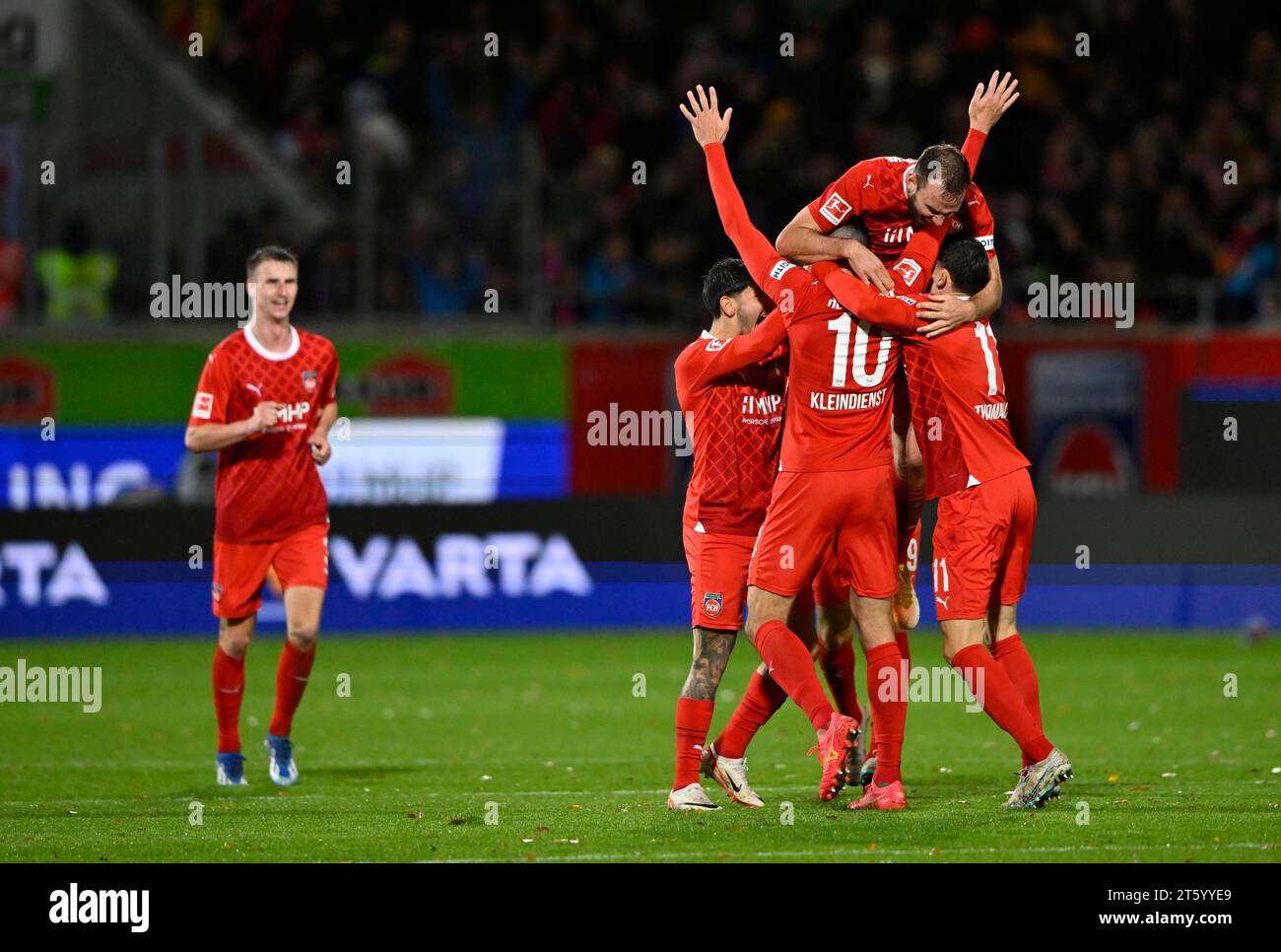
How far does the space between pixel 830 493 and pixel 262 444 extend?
3.30m

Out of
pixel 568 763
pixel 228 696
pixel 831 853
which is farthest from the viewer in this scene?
pixel 568 763

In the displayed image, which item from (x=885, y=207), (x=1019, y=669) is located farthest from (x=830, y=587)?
(x=885, y=207)

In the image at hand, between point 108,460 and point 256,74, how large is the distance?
5.64m

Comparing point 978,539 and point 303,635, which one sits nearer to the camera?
point 978,539

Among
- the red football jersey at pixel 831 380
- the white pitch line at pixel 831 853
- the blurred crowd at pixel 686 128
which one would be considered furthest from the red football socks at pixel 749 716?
the blurred crowd at pixel 686 128

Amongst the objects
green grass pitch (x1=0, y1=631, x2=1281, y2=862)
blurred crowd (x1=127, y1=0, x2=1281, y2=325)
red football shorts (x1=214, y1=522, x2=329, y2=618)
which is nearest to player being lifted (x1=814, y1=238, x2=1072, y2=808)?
green grass pitch (x1=0, y1=631, x2=1281, y2=862)

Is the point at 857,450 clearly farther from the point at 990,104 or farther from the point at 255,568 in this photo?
the point at 255,568

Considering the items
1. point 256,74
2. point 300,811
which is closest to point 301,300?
point 256,74

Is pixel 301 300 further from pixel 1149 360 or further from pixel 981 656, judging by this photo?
pixel 981 656

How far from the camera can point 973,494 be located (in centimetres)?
838

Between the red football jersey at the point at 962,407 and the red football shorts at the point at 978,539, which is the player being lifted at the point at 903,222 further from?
the red football shorts at the point at 978,539

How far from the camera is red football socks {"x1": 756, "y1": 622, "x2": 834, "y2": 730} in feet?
26.4

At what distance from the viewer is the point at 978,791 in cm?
888

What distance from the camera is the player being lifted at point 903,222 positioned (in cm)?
805
